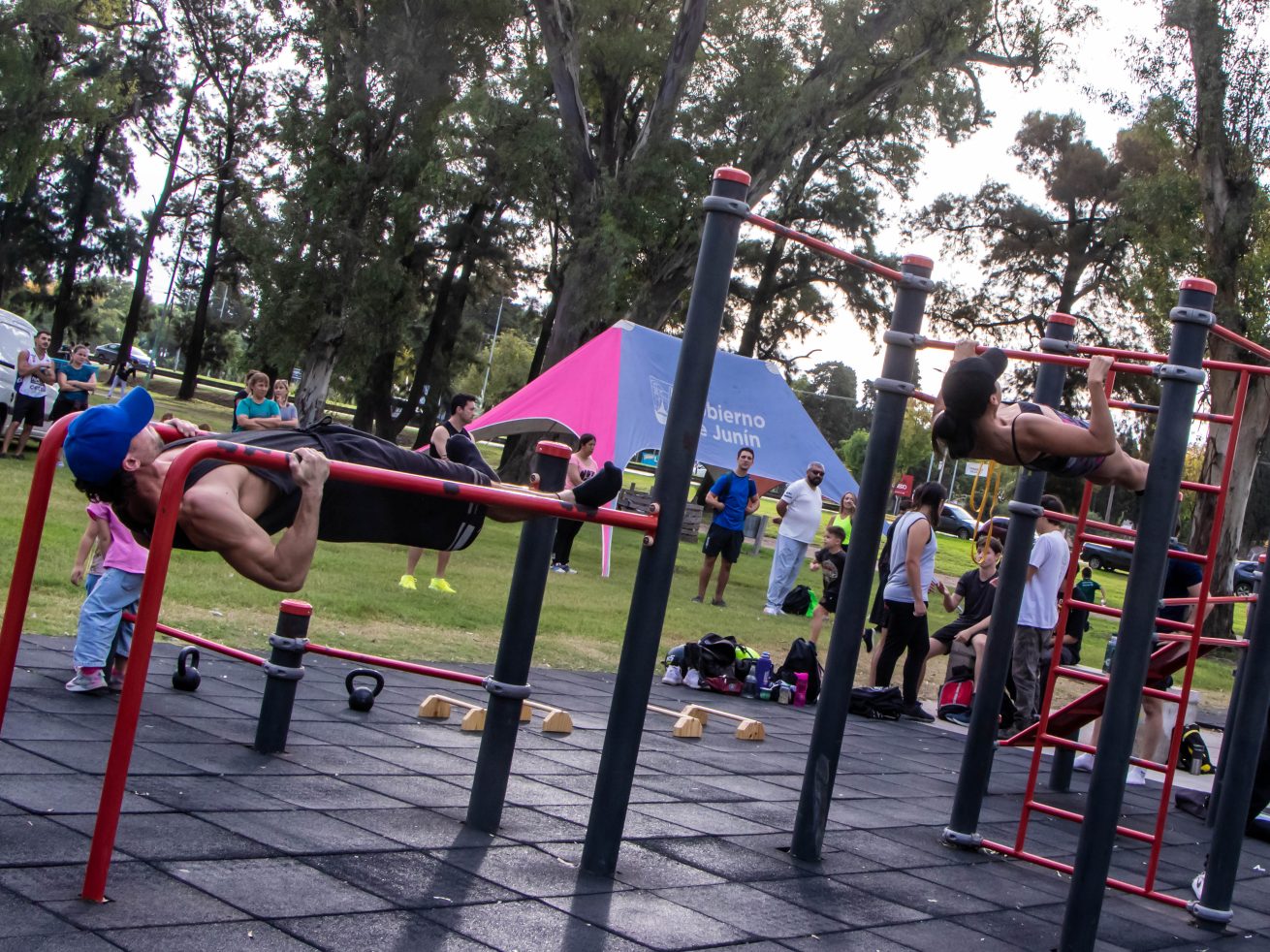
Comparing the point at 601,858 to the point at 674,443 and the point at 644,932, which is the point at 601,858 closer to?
the point at 644,932

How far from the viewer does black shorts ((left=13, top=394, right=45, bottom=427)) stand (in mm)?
16578

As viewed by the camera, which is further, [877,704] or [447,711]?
[877,704]

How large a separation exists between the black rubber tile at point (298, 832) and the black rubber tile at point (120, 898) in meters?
0.56

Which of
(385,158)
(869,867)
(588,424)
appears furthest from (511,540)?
(869,867)

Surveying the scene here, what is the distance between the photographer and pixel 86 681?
6.01 metres

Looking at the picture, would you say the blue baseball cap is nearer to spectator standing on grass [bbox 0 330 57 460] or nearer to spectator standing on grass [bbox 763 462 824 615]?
spectator standing on grass [bbox 763 462 824 615]

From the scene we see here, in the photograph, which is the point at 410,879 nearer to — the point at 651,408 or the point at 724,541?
the point at 724,541

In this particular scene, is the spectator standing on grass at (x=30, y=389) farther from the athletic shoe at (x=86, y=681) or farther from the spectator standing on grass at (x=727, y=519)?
the athletic shoe at (x=86, y=681)

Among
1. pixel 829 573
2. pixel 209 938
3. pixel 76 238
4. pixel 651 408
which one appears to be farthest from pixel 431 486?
pixel 76 238

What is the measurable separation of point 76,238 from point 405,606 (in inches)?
1680

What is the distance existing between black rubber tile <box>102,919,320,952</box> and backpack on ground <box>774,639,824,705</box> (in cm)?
697

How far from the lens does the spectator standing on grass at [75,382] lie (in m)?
15.8

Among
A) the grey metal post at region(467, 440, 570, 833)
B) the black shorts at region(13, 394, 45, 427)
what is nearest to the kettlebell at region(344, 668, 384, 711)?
the grey metal post at region(467, 440, 570, 833)

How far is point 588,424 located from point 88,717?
33.6 ft
